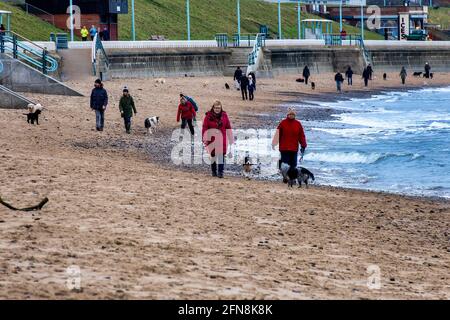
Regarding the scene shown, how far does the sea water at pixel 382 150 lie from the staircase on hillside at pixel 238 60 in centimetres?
987

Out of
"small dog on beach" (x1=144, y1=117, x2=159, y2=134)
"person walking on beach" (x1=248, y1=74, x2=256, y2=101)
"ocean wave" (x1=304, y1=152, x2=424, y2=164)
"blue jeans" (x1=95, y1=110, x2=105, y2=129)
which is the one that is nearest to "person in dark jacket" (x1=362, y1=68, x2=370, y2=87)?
"person walking on beach" (x1=248, y1=74, x2=256, y2=101)

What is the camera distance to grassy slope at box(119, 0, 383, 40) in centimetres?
7488

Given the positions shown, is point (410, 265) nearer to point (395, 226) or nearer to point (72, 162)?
point (395, 226)

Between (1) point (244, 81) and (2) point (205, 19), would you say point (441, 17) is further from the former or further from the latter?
(1) point (244, 81)

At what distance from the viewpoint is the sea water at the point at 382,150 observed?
23.1 m

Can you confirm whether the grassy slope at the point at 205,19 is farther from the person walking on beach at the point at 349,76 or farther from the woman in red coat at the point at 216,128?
the woman in red coat at the point at 216,128

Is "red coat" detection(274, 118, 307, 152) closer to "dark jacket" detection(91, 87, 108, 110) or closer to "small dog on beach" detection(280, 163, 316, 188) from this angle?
"small dog on beach" detection(280, 163, 316, 188)

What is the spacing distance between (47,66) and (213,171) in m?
20.5

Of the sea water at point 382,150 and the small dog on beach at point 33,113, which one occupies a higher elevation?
the small dog on beach at point 33,113

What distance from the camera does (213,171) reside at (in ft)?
64.6

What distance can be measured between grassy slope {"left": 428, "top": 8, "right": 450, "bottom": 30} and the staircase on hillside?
6212 cm

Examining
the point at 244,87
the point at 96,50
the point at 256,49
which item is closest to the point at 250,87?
the point at 244,87

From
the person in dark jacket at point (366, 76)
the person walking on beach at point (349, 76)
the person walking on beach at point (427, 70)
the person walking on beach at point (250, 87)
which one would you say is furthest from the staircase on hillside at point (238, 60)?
the person walking on beach at point (427, 70)
